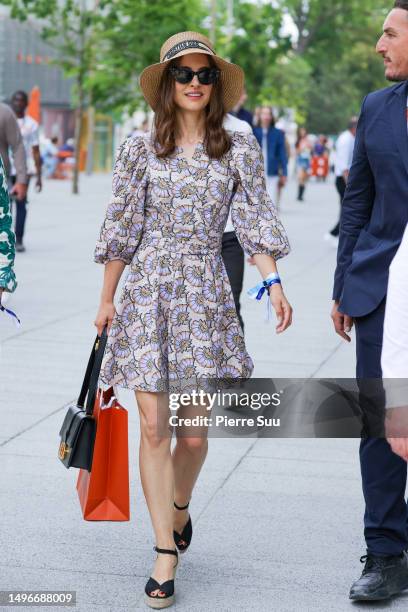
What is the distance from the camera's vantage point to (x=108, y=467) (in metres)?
4.35

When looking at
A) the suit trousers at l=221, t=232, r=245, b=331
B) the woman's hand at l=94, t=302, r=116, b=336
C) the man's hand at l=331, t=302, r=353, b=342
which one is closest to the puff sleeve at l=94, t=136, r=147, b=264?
the woman's hand at l=94, t=302, r=116, b=336

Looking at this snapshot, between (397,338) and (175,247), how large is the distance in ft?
4.41

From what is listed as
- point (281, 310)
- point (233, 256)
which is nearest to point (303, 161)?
point (233, 256)

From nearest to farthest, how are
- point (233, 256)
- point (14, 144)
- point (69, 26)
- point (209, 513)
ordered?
point (209, 513) < point (233, 256) < point (14, 144) < point (69, 26)

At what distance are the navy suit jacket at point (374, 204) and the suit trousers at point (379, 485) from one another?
0.38 feet

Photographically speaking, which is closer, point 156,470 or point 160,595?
point 160,595

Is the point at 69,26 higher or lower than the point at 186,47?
lower

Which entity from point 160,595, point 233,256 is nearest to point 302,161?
point 233,256

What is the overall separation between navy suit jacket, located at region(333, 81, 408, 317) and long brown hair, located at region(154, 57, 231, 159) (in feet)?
1.49

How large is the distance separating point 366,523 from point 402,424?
4.01 feet

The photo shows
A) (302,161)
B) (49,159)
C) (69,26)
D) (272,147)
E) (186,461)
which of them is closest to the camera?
(186,461)

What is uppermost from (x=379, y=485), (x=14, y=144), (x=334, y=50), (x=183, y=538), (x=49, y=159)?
(x=379, y=485)

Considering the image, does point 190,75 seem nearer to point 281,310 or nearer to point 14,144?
point 281,310

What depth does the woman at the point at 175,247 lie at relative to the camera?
14.2ft
